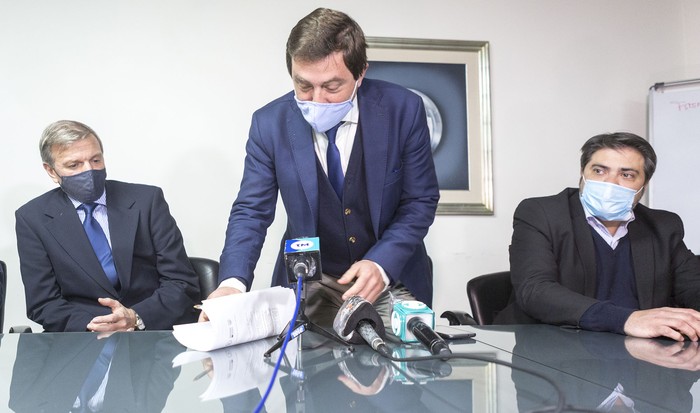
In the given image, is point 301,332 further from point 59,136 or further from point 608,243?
point 59,136

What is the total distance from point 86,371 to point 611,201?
1.91 meters

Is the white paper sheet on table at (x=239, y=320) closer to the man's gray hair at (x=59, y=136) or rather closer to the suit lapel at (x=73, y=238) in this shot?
the suit lapel at (x=73, y=238)

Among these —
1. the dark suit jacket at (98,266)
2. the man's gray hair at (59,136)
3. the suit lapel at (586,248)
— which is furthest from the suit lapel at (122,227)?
the suit lapel at (586,248)

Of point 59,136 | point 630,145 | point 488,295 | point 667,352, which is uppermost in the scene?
point 59,136

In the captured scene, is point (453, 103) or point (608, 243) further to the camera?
point (453, 103)

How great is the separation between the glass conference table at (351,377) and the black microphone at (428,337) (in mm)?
27

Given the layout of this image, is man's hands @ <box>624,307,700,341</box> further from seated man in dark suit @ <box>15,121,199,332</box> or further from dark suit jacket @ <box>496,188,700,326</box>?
seated man in dark suit @ <box>15,121,199,332</box>

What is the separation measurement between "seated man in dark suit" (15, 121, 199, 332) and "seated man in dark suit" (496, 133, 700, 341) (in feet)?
4.32

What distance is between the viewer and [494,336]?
5.54ft

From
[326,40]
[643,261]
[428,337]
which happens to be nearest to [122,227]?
[326,40]

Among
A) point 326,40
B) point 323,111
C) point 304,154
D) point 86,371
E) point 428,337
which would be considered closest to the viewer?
point 86,371

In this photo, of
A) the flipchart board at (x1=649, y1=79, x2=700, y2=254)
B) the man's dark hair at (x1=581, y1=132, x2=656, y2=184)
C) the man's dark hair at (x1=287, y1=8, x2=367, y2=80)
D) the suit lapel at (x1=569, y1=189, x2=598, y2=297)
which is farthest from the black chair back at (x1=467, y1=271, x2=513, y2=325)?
the flipchart board at (x1=649, y1=79, x2=700, y2=254)

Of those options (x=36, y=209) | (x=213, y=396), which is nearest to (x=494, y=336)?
(x=213, y=396)

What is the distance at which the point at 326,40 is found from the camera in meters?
1.85
